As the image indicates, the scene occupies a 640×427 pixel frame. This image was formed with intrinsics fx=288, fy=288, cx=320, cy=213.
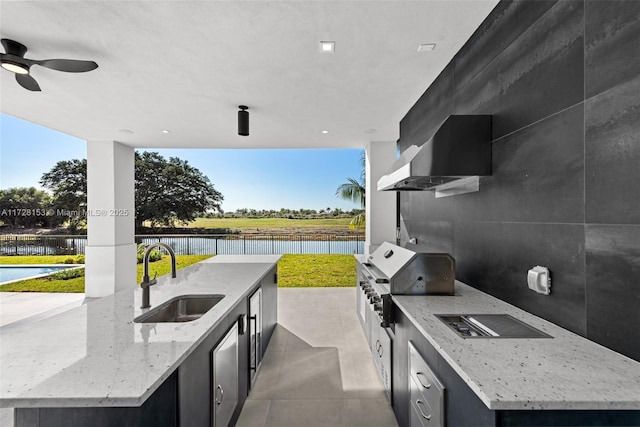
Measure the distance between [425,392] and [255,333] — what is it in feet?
5.07

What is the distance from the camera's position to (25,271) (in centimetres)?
641

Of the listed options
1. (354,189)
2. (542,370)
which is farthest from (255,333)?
(354,189)

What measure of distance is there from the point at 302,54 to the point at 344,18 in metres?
0.54

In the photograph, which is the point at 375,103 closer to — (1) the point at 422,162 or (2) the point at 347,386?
(1) the point at 422,162

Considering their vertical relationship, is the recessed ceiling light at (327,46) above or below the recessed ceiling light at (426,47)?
below

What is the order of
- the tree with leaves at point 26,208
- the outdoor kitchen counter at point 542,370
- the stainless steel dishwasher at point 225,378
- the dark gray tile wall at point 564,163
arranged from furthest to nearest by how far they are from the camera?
the tree with leaves at point 26,208
the stainless steel dishwasher at point 225,378
the dark gray tile wall at point 564,163
the outdoor kitchen counter at point 542,370

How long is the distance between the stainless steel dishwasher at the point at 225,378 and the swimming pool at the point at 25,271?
6.70 meters

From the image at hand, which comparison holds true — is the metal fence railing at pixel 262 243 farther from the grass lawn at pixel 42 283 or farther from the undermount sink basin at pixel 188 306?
the undermount sink basin at pixel 188 306

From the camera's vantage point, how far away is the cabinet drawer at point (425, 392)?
3.91 feet

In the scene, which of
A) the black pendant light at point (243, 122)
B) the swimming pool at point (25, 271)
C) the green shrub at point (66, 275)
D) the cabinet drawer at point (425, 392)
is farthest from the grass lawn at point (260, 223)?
the cabinet drawer at point (425, 392)

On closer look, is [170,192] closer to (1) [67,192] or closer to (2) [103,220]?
(1) [67,192]

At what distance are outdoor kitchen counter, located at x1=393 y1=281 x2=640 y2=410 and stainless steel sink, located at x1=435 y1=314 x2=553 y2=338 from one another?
6 cm

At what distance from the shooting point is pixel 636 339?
3.31ft

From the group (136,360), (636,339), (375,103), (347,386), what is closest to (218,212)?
(375,103)
